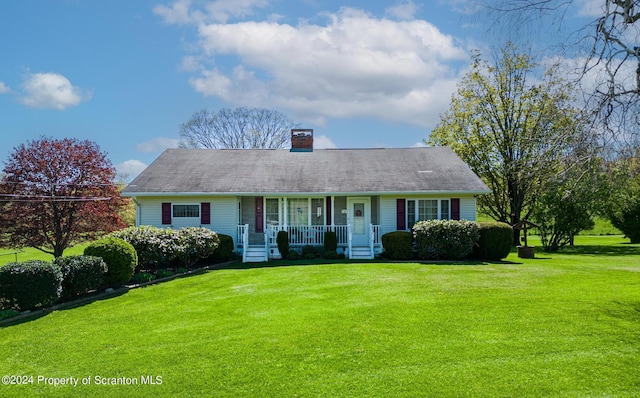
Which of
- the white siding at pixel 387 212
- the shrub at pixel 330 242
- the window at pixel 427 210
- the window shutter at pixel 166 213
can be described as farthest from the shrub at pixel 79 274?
the window at pixel 427 210

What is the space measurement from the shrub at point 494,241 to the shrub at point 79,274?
1296 cm

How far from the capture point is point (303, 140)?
23.9m

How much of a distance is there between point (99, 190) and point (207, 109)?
22.7m

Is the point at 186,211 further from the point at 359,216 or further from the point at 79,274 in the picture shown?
the point at 79,274

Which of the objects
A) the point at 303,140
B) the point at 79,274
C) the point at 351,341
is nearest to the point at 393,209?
the point at 303,140

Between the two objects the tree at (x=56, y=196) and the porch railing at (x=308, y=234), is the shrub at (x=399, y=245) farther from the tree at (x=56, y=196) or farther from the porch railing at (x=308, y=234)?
the tree at (x=56, y=196)

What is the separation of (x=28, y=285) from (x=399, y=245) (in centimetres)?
1192

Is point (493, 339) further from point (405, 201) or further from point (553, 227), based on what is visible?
point (553, 227)

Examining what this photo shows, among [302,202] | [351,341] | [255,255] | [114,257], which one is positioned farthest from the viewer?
[302,202]

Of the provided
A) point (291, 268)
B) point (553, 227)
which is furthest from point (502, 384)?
point (553, 227)

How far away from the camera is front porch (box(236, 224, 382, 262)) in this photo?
1767 cm

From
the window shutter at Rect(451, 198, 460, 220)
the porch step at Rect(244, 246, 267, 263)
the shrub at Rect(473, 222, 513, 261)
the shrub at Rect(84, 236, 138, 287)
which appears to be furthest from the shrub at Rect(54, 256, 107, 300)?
the window shutter at Rect(451, 198, 460, 220)

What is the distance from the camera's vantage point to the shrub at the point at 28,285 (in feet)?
30.3

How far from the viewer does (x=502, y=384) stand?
5262 mm
